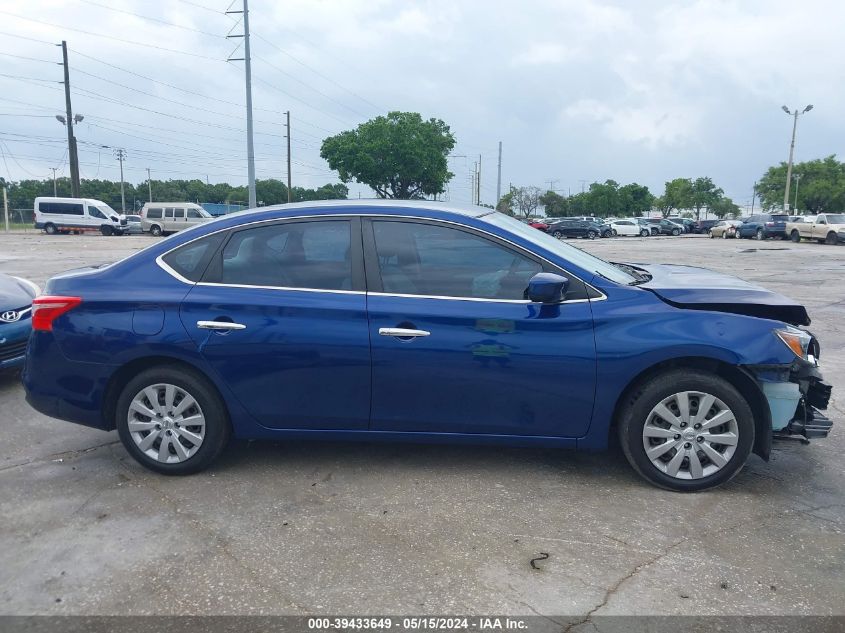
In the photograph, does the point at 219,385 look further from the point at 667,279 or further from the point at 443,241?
the point at 667,279

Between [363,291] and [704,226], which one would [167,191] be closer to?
[704,226]

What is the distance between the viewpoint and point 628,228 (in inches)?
2077

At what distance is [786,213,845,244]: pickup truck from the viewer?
110 feet

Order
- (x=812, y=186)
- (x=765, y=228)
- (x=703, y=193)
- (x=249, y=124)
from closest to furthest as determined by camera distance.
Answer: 1. (x=249, y=124)
2. (x=765, y=228)
3. (x=812, y=186)
4. (x=703, y=193)

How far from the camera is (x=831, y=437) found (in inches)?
186

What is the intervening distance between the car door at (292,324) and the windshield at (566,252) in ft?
2.99

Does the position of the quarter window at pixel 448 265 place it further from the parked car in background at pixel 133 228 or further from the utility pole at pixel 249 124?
the parked car in background at pixel 133 228

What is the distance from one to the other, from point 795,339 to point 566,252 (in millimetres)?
1331

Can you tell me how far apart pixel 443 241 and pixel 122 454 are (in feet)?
8.36

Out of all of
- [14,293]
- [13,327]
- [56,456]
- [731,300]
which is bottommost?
[56,456]

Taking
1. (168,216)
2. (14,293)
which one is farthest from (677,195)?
(14,293)

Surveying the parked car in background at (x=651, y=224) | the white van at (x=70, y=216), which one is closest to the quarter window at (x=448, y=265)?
the white van at (x=70, y=216)

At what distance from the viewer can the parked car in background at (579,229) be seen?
49656 millimetres

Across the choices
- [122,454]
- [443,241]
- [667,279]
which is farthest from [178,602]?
[667,279]
